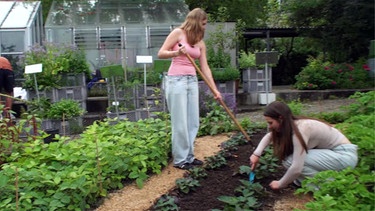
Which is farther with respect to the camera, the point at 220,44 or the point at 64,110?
the point at 220,44

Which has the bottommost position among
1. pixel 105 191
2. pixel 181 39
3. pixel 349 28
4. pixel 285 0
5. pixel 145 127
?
pixel 105 191

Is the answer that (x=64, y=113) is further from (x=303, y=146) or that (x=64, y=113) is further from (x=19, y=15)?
(x=19, y=15)

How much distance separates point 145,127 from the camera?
206 inches

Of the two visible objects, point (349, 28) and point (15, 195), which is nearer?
point (15, 195)

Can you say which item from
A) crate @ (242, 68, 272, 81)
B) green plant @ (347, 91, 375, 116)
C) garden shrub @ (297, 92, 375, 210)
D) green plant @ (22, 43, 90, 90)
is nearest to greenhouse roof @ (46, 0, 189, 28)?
crate @ (242, 68, 272, 81)

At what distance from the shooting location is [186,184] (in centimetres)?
409

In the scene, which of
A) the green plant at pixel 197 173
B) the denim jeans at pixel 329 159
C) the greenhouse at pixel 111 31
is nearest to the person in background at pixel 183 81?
the green plant at pixel 197 173

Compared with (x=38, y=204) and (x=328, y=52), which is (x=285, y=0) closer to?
(x=328, y=52)

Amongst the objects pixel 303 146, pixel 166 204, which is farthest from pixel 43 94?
pixel 303 146

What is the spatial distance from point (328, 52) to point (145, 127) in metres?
10.7

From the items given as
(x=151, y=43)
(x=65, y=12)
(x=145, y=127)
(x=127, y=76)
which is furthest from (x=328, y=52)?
(x=145, y=127)

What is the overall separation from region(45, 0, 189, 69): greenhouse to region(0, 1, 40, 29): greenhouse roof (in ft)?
2.32

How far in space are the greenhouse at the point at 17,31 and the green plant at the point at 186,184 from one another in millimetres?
9680

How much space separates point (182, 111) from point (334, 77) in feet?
31.9
